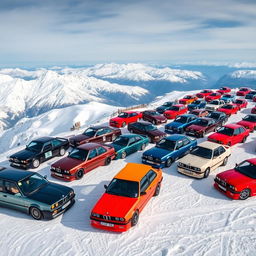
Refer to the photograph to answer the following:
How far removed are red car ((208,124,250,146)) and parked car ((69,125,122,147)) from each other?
27.0ft

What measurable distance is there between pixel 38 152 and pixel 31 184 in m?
5.56

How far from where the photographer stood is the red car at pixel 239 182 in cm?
1122

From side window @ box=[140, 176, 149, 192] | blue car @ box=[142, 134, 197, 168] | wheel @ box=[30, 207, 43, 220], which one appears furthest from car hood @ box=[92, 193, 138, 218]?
blue car @ box=[142, 134, 197, 168]

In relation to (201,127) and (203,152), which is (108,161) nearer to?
(203,152)

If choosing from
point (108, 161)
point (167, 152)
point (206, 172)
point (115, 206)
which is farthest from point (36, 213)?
point (206, 172)

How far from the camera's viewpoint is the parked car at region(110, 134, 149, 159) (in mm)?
16752

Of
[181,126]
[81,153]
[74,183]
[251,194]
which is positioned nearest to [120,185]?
[74,183]

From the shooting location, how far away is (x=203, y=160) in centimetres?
1388

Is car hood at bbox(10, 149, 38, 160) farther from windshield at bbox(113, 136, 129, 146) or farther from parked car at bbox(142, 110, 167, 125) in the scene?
parked car at bbox(142, 110, 167, 125)

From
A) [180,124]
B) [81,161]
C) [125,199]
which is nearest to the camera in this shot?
[125,199]

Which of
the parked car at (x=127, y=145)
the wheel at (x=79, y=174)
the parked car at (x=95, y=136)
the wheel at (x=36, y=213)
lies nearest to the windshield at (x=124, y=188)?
the wheel at (x=36, y=213)

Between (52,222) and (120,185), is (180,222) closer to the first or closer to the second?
(120,185)

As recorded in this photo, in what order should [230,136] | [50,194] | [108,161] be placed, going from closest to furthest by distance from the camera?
[50,194]
[108,161]
[230,136]

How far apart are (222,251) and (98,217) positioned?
4592mm
